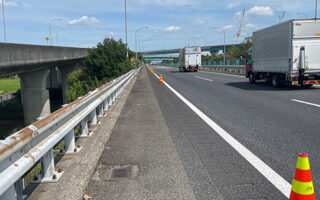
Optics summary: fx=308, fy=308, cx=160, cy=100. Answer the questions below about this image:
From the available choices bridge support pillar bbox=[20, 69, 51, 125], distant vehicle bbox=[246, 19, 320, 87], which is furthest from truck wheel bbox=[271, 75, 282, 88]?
bridge support pillar bbox=[20, 69, 51, 125]

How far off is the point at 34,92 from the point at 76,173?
26429 mm

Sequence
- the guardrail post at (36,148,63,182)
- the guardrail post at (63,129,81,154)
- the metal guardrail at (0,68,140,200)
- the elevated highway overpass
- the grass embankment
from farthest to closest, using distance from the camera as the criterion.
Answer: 1. the grass embankment
2. the elevated highway overpass
3. the guardrail post at (63,129,81,154)
4. the guardrail post at (36,148,63,182)
5. the metal guardrail at (0,68,140,200)

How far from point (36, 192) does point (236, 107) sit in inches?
316

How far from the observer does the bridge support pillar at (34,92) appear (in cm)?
2792

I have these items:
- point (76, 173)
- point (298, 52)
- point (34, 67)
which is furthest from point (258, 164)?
point (34, 67)

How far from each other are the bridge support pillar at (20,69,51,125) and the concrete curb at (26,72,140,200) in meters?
24.0

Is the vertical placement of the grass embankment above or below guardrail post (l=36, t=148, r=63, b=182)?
below

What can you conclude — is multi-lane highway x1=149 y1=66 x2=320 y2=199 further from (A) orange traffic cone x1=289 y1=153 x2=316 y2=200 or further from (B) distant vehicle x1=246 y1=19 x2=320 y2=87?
(B) distant vehicle x1=246 y1=19 x2=320 y2=87

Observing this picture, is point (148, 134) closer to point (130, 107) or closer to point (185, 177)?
point (185, 177)

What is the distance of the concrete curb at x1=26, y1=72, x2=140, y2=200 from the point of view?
3330 millimetres

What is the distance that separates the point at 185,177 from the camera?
4.09 metres

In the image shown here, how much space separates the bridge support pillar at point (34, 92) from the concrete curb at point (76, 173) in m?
24.0

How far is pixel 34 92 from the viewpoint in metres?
28.2

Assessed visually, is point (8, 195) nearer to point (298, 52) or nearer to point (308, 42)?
point (298, 52)
